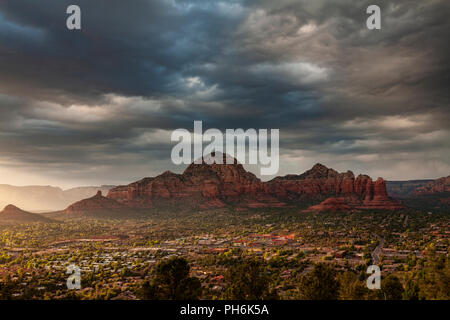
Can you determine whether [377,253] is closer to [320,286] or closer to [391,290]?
[391,290]

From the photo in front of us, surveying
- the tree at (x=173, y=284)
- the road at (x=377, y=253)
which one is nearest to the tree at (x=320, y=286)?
the tree at (x=173, y=284)

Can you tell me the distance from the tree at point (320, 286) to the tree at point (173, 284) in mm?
11571

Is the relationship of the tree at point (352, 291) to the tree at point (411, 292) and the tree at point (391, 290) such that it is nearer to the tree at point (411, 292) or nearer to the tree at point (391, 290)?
the tree at point (391, 290)

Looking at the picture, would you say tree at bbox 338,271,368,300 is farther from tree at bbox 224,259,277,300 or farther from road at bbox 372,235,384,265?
road at bbox 372,235,384,265

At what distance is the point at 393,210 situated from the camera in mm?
192750

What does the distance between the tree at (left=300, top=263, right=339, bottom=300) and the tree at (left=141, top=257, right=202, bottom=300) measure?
11571mm

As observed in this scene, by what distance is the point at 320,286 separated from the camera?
108 ft

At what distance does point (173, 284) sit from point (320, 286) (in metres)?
15.4

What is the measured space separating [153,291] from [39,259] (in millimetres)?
73409

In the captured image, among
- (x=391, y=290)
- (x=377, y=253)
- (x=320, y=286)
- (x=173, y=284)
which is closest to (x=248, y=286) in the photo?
A: (x=320, y=286)

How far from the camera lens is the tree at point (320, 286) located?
107 ft

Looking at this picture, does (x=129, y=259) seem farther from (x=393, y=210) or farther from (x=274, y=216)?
(x=393, y=210)

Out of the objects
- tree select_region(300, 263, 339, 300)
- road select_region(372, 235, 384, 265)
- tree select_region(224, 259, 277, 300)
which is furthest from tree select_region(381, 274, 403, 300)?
road select_region(372, 235, 384, 265)
